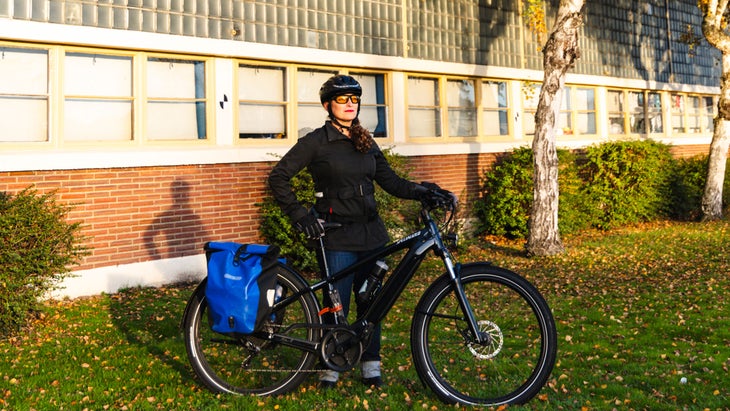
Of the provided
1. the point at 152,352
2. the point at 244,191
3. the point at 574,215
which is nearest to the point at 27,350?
the point at 152,352

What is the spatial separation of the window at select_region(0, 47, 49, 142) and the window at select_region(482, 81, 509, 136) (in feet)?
28.1

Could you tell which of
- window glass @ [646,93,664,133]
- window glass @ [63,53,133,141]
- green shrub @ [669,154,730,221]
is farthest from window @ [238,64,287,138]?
window glass @ [646,93,664,133]

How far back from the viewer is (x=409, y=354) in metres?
5.66

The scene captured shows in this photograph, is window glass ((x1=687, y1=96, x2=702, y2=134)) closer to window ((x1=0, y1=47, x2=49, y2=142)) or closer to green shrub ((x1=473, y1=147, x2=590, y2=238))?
green shrub ((x1=473, y1=147, x2=590, y2=238))

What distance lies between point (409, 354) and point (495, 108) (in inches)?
379

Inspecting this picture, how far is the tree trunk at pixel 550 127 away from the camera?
1077 centimetres

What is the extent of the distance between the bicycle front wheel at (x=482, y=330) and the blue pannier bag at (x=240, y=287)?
3.07ft

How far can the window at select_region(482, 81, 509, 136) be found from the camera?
1424 centimetres

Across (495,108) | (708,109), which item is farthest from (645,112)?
(495,108)

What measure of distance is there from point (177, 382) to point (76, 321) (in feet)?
9.15

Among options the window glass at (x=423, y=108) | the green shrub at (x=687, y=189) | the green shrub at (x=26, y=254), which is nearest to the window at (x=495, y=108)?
the window glass at (x=423, y=108)

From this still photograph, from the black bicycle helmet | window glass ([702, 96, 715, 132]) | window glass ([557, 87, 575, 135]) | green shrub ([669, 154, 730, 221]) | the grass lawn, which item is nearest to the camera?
the black bicycle helmet

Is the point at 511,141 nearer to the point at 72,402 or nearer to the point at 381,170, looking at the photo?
the point at 381,170

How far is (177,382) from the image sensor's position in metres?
4.86
